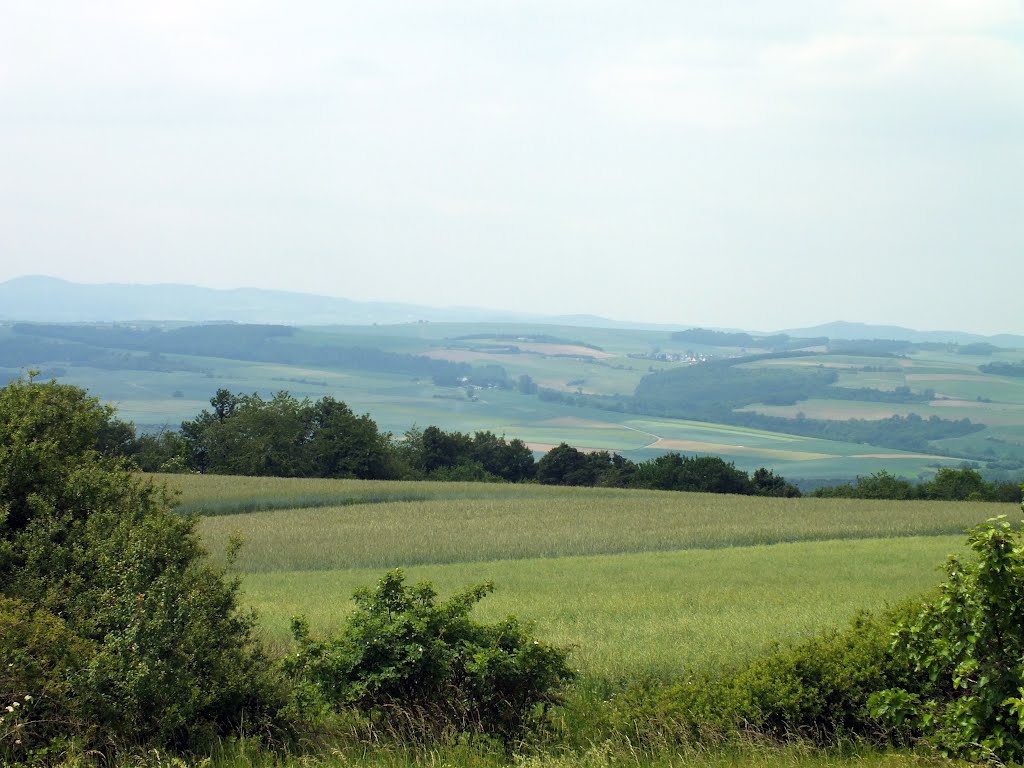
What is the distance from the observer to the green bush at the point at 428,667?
9258 mm

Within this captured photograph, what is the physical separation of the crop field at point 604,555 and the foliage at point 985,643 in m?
3.85

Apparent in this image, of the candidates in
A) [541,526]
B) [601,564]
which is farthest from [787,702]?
[541,526]

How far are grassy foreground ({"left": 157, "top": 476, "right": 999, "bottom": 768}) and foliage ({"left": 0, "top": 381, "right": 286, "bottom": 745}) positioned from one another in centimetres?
74

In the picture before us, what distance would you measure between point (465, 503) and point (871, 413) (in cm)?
15913

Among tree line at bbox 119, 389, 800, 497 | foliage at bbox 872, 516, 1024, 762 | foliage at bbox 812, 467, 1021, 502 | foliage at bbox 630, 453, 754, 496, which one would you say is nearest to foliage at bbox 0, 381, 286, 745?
foliage at bbox 872, 516, 1024, 762

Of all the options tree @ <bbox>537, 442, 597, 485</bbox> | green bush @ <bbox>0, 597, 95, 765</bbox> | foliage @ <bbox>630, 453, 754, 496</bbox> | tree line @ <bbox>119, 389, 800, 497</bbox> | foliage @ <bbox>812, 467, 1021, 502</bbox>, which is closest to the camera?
green bush @ <bbox>0, 597, 95, 765</bbox>

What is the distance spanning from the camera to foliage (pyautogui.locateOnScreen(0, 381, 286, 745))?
28.5 feet

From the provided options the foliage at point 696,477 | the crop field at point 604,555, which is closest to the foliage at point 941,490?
the foliage at point 696,477

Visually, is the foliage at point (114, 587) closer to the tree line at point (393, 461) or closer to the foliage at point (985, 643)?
the foliage at point (985, 643)

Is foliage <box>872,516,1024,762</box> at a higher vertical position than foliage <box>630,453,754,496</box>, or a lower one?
higher

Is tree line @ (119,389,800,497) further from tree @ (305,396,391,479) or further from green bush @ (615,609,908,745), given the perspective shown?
green bush @ (615,609,908,745)

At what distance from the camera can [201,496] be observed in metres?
45.5

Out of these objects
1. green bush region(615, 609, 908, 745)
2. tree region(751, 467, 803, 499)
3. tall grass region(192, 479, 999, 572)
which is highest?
green bush region(615, 609, 908, 745)

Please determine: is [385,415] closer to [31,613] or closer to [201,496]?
[201,496]
